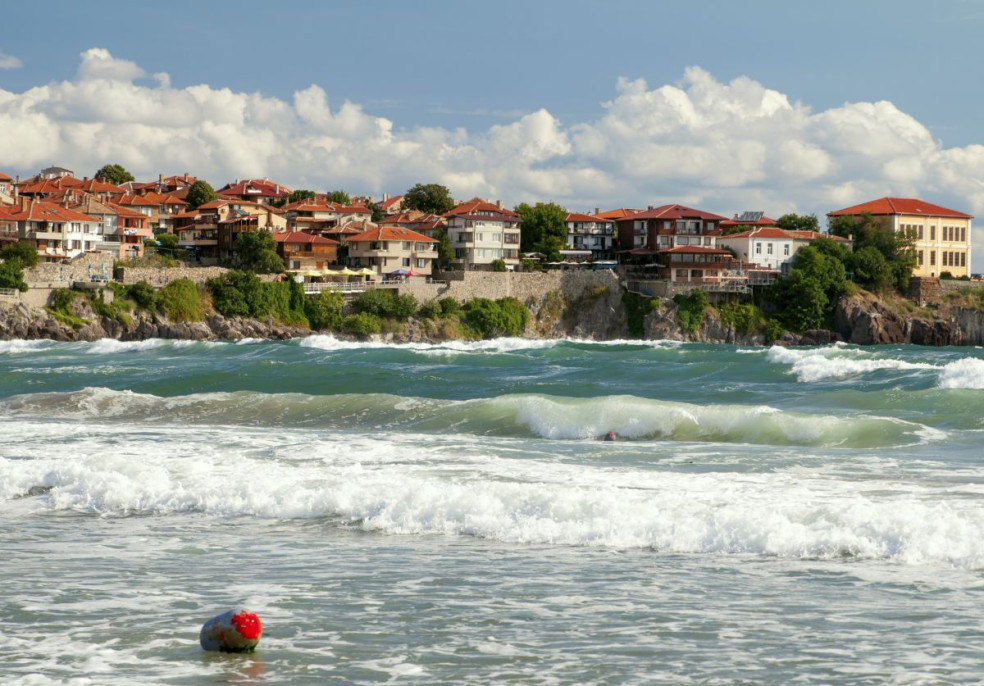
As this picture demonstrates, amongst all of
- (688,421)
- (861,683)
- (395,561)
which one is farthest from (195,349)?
(861,683)

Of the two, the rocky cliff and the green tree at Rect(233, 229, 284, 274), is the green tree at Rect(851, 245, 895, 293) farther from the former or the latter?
the green tree at Rect(233, 229, 284, 274)

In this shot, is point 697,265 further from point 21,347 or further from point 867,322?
point 21,347

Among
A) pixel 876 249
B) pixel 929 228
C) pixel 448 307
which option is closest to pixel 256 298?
pixel 448 307

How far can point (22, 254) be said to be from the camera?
2931 inches

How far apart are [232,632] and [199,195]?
10084 centimetres

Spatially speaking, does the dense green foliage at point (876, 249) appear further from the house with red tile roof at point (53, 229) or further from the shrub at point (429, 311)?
the house with red tile roof at point (53, 229)

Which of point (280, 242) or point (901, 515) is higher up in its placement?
point (280, 242)

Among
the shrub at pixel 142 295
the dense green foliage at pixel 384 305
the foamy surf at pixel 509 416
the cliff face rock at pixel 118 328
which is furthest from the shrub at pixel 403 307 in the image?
the foamy surf at pixel 509 416

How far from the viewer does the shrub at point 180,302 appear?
72812mm

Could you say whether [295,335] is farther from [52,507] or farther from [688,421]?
[52,507]

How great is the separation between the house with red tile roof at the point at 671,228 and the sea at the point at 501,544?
71.7 meters

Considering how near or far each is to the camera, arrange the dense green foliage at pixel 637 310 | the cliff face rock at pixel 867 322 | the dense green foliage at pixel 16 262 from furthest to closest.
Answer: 1. the cliff face rock at pixel 867 322
2. the dense green foliage at pixel 637 310
3. the dense green foliage at pixel 16 262

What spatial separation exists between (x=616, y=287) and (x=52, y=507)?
7418 centimetres

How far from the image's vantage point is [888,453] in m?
20.7
